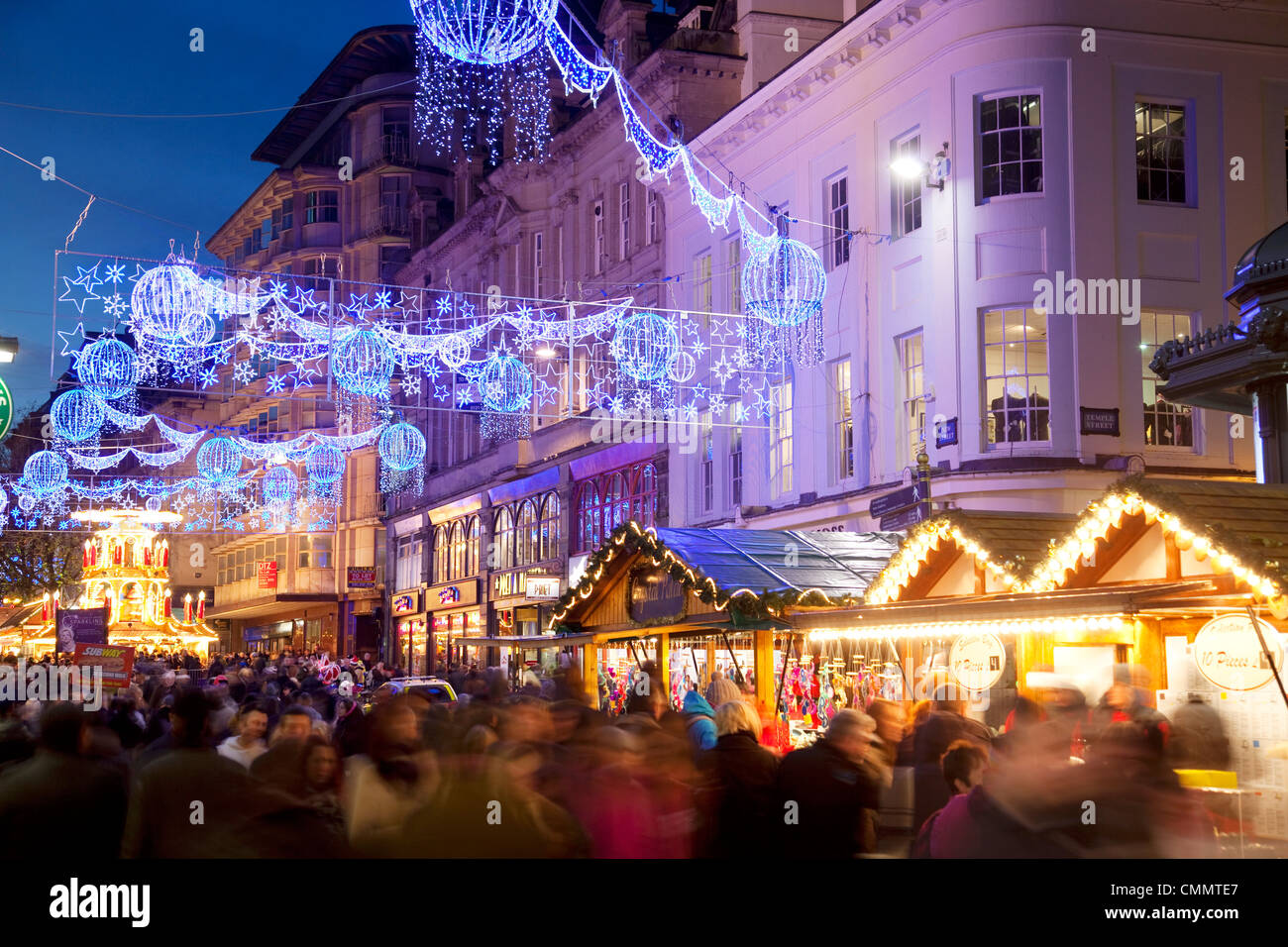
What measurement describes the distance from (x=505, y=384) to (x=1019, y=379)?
14240 mm

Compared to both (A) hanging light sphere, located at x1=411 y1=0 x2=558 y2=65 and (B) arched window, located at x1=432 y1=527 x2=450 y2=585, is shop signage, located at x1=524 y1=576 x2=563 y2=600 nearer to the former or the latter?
(B) arched window, located at x1=432 y1=527 x2=450 y2=585

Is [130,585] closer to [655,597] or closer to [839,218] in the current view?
[839,218]

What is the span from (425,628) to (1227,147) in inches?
1417

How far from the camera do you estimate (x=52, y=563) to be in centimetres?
5575

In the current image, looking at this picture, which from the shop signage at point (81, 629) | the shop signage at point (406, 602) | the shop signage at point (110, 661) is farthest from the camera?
the shop signage at point (406, 602)

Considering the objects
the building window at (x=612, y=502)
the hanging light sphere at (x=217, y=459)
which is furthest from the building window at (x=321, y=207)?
the building window at (x=612, y=502)

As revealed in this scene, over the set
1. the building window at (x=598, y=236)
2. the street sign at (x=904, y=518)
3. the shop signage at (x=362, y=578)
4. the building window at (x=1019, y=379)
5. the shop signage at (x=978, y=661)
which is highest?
the building window at (x=598, y=236)

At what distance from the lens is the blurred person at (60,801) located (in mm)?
6773

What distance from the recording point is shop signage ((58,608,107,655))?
→ 21438 mm

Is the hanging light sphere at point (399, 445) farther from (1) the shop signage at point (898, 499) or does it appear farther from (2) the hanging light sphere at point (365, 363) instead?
(1) the shop signage at point (898, 499)

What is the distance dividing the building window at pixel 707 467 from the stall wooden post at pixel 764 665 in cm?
1439

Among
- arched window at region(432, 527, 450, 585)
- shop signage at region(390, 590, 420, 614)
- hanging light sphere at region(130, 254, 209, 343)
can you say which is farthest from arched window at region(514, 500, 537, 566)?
hanging light sphere at region(130, 254, 209, 343)
